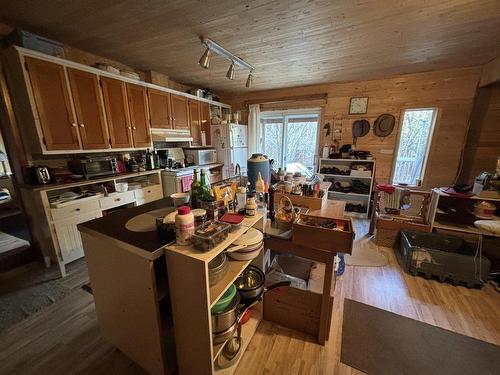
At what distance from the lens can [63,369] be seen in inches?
49.4

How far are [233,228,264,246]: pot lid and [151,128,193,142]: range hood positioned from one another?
2.60 meters

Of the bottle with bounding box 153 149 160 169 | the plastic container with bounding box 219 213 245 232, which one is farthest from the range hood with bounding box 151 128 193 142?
the plastic container with bounding box 219 213 245 232

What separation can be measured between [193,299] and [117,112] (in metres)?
2.73

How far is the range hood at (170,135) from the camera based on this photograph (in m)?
3.11

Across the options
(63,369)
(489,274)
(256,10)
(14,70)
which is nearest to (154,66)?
(14,70)

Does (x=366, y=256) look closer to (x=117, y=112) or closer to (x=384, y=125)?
(x=384, y=125)

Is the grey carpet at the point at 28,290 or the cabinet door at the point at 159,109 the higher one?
the cabinet door at the point at 159,109

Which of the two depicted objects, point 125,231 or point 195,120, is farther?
point 195,120

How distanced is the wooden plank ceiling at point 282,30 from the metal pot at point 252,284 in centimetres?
207

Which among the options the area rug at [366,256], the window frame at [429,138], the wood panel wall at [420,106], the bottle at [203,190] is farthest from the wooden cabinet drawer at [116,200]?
the window frame at [429,138]

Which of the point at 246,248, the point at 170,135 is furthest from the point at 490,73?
the point at 170,135

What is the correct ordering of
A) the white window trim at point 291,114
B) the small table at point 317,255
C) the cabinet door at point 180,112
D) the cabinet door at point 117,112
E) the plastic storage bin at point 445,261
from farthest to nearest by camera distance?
the white window trim at point 291,114 → the cabinet door at point 180,112 → the cabinet door at point 117,112 → the plastic storage bin at point 445,261 → the small table at point 317,255

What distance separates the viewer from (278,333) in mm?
1468

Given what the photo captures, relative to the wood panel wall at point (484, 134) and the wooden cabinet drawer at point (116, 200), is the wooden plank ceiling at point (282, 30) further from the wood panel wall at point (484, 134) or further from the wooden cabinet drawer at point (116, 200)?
the wooden cabinet drawer at point (116, 200)
